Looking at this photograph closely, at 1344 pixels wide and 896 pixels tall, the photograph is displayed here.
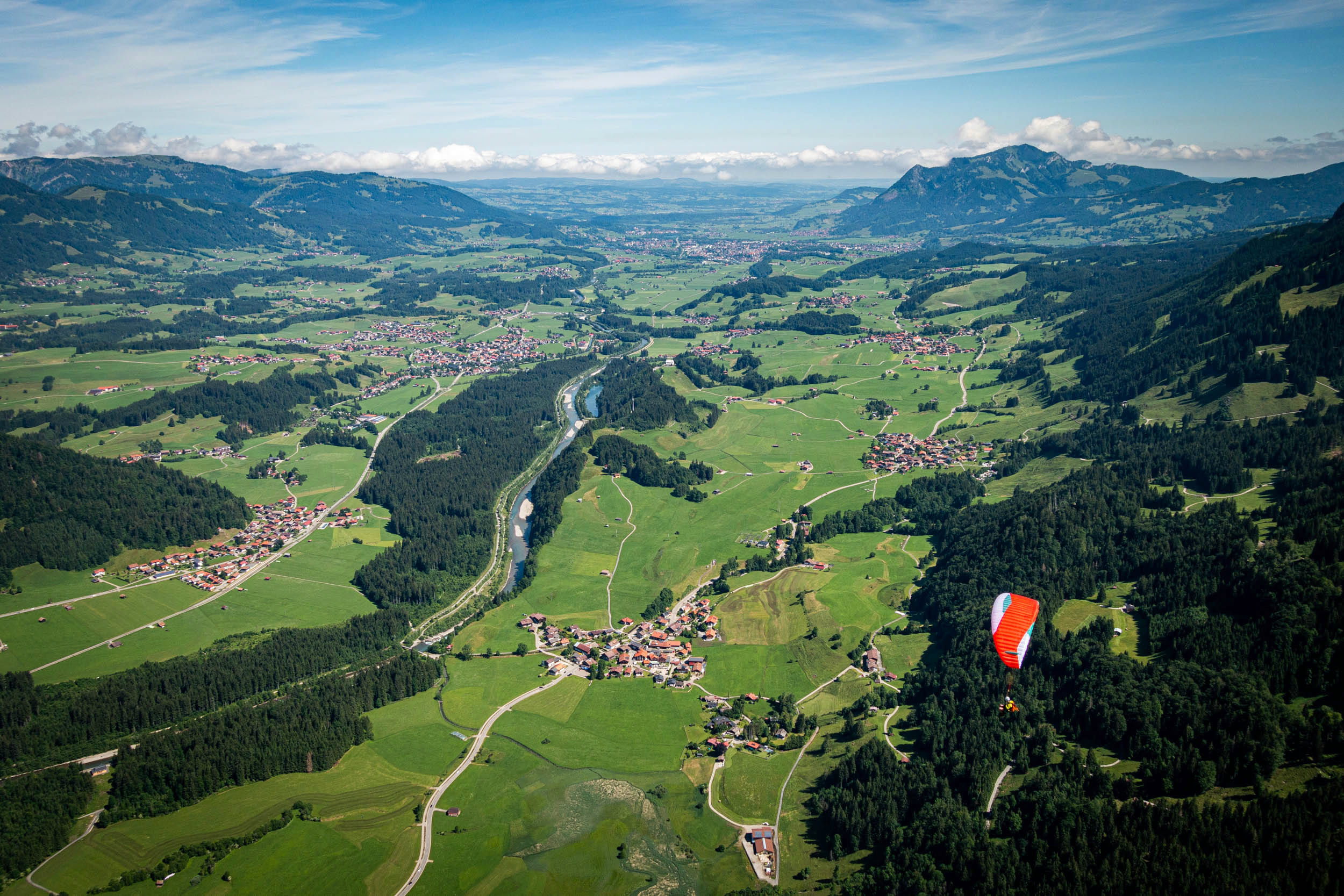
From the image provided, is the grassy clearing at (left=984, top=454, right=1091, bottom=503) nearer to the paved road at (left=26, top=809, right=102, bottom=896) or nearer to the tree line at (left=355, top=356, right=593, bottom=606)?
the tree line at (left=355, top=356, right=593, bottom=606)

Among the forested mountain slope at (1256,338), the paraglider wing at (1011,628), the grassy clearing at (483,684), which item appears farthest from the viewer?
the forested mountain slope at (1256,338)

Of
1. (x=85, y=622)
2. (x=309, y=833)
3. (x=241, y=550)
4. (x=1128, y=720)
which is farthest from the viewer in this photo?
(x=241, y=550)

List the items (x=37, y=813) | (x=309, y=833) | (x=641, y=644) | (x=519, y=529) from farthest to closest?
(x=519, y=529), (x=641, y=644), (x=309, y=833), (x=37, y=813)

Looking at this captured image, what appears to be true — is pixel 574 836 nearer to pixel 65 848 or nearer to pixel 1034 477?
pixel 65 848

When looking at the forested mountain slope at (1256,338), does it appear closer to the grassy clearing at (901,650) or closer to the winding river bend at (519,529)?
the grassy clearing at (901,650)

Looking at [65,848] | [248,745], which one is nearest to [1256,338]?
[248,745]

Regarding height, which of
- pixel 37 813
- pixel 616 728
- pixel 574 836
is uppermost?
pixel 37 813

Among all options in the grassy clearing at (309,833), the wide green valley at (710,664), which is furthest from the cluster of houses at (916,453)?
the grassy clearing at (309,833)

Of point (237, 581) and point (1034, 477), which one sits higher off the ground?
point (1034, 477)
